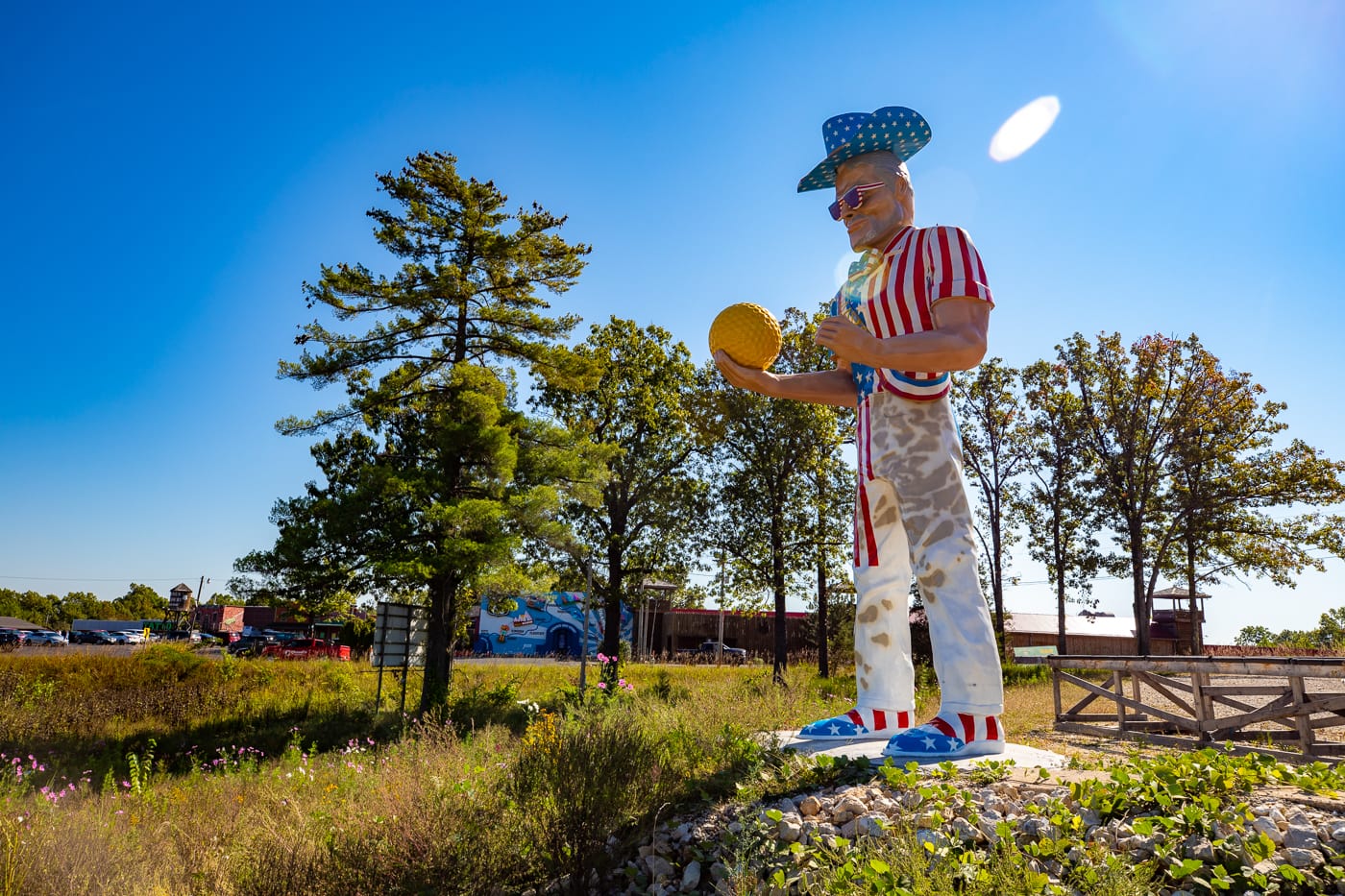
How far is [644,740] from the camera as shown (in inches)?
179

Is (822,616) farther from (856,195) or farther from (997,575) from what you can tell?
(856,195)

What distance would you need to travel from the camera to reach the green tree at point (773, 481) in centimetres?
1959

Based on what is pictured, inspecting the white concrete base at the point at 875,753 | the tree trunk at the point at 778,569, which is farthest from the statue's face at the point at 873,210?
the tree trunk at the point at 778,569

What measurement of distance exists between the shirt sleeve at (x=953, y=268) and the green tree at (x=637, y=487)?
15.9 meters

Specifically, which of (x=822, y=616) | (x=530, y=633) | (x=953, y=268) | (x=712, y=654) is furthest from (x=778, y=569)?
(x=530, y=633)

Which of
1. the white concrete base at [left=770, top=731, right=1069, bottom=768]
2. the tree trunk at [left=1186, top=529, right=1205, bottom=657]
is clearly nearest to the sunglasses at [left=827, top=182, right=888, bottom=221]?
the white concrete base at [left=770, top=731, right=1069, bottom=768]

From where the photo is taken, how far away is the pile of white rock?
2.63 meters

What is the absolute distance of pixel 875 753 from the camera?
4062 millimetres

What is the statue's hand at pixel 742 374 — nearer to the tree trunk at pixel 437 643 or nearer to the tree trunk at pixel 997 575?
the tree trunk at pixel 437 643

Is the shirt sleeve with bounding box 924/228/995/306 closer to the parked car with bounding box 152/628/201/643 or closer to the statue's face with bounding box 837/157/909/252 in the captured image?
the statue's face with bounding box 837/157/909/252

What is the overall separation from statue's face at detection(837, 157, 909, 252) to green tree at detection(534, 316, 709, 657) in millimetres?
15349

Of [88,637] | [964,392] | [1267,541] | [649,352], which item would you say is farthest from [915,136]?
[88,637]

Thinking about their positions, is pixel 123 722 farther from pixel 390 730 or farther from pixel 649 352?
pixel 649 352

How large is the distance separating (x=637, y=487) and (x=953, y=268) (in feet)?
54.2
